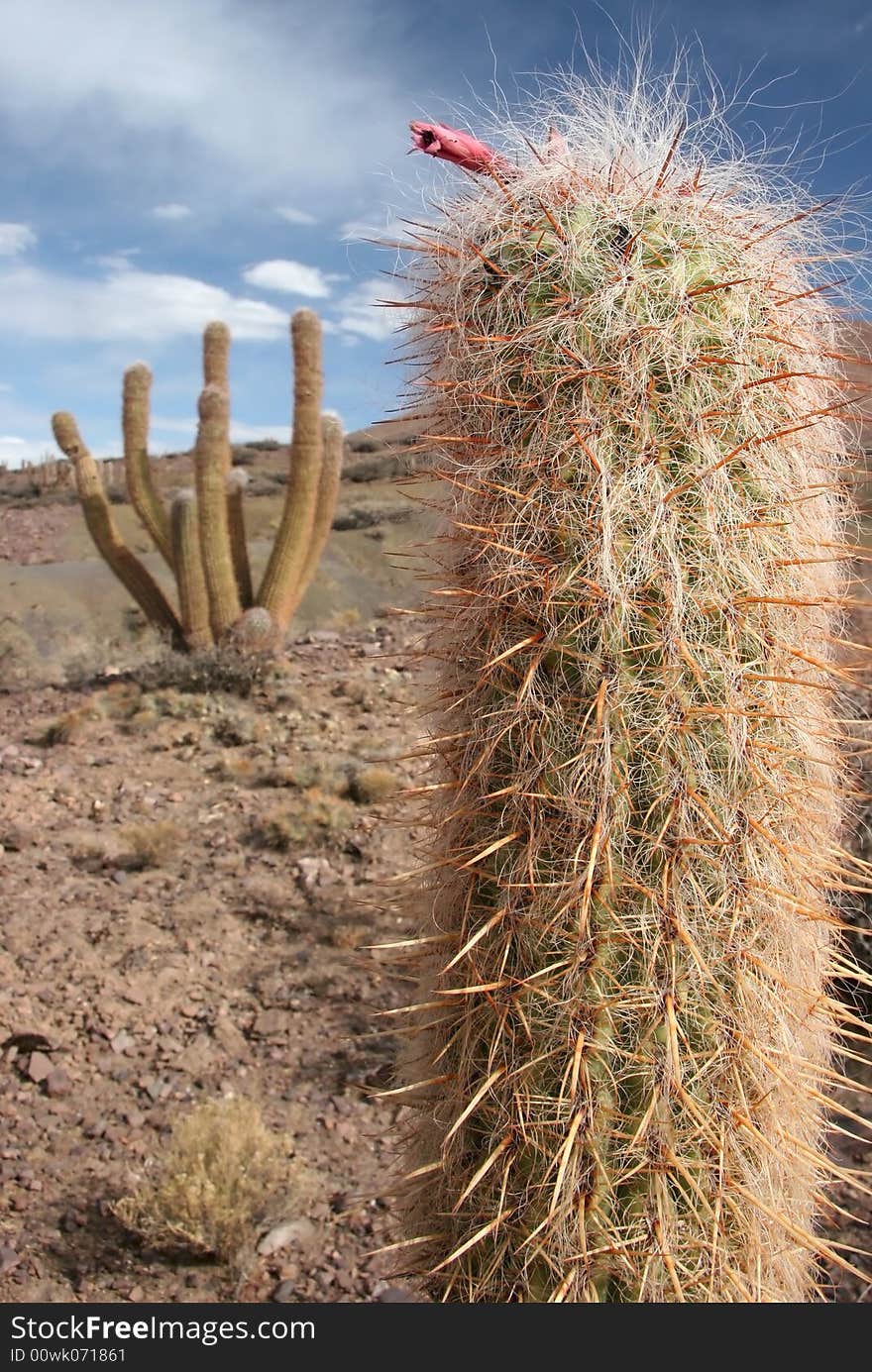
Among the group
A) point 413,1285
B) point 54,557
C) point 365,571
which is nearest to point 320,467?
point 365,571

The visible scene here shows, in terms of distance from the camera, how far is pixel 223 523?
37.1ft

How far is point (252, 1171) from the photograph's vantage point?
14.0 ft

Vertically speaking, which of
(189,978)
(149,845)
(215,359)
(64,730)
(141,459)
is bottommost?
(189,978)

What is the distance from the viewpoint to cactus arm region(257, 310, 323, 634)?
11195mm

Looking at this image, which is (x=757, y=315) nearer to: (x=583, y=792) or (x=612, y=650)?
(x=612, y=650)

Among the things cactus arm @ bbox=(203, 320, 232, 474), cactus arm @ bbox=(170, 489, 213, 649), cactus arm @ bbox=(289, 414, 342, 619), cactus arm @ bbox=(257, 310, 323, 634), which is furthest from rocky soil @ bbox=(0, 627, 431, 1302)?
cactus arm @ bbox=(203, 320, 232, 474)

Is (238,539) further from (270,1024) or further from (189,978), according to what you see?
(270,1024)

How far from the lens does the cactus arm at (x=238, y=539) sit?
11.9 metres

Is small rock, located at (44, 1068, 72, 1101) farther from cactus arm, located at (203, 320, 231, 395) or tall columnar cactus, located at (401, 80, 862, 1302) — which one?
cactus arm, located at (203, 320, 231, 395)

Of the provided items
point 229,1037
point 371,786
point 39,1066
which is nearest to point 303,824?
point 371,786

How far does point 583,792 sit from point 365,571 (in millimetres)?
18353

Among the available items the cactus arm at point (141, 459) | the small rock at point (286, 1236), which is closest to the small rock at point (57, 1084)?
the small rock at point (286, 1236)

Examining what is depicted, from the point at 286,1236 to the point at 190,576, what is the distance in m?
8.16

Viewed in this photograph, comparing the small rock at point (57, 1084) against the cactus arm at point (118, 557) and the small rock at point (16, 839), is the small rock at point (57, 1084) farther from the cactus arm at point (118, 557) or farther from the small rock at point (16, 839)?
the cactus arm at point (118, 557)
